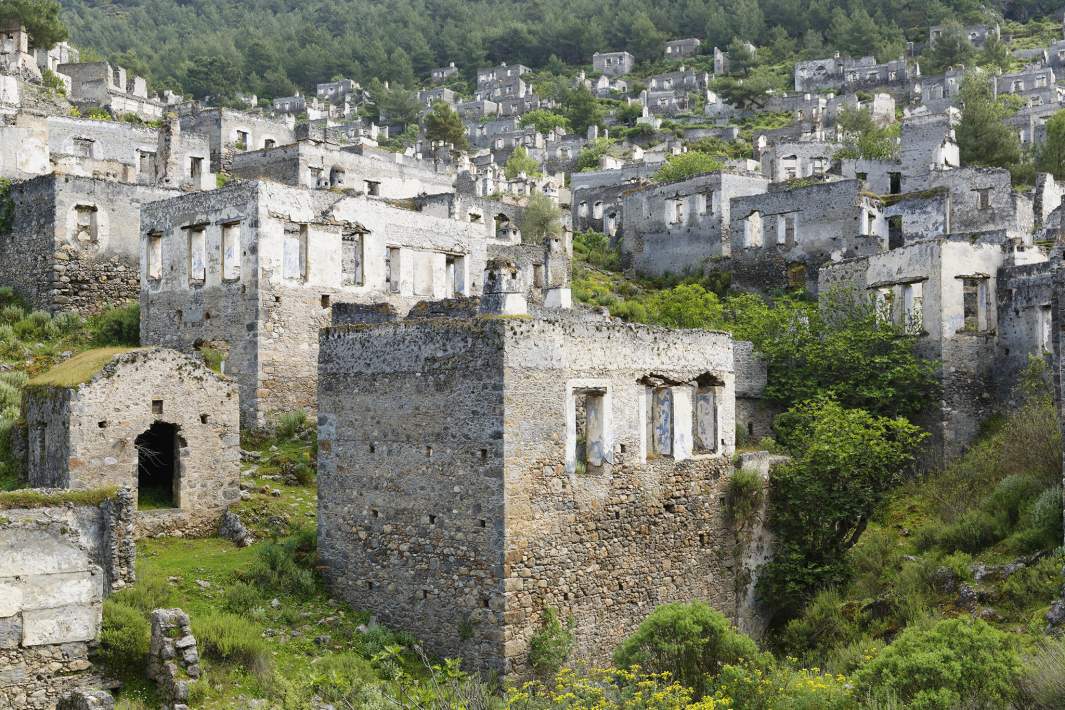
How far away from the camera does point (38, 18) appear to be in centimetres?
5119

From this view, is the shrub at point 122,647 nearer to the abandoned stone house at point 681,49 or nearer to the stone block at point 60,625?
the stone block at point 60,625

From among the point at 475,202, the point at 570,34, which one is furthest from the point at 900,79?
the point at 475,202

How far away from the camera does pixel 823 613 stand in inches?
730

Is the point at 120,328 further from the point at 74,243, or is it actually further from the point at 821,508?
the point at 821,508

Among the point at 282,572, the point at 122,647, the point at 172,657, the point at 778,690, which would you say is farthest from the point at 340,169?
the point at 778,690

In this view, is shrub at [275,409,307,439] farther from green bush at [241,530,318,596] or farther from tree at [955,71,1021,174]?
tree at [955,71,1021,174]

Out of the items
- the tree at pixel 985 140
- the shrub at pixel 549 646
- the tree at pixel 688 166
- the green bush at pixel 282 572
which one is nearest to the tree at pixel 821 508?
the shrub at pixel 549 646

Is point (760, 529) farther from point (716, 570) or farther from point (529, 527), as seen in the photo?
point (529, 527)

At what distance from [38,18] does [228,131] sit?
14393 millimetres

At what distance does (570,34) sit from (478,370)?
114858mm

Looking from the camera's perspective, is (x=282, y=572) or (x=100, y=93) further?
(x=100, y=93)

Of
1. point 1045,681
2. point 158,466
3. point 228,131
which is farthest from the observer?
point 228,131

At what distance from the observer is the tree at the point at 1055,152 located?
155ft

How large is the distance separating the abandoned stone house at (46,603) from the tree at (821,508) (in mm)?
11059
